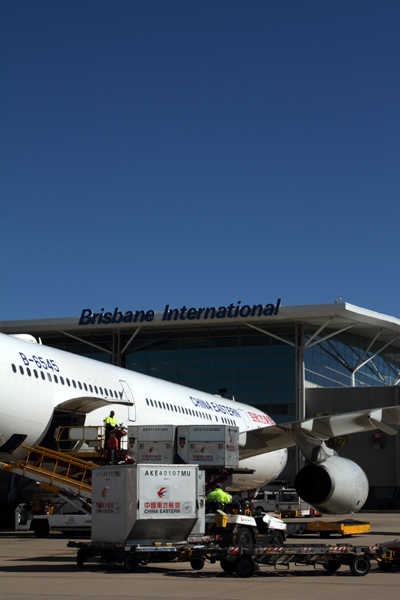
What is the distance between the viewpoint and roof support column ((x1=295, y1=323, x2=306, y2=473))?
4941 centimetres

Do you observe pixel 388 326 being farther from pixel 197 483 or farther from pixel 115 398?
pixel 197 483

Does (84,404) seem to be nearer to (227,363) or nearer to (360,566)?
(360,566)

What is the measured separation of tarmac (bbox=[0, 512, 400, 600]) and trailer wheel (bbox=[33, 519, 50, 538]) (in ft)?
15.2

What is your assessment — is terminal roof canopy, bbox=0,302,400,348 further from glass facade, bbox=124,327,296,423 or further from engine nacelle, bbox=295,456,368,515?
engine nacelle, bbox=295,456,368,515

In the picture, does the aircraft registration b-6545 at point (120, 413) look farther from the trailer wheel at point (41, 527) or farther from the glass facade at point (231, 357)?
the glass facade at point (231, 357)

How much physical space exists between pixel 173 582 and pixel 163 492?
1.75 m

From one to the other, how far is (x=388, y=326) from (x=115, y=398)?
36814 millimetres

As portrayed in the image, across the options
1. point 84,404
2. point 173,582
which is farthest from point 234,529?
point 84,404

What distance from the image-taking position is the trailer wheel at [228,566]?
10942 mm

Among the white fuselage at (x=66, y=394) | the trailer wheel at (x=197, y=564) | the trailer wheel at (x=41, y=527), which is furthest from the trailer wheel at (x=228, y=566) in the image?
the trailer wheel at (x=41, y=527)

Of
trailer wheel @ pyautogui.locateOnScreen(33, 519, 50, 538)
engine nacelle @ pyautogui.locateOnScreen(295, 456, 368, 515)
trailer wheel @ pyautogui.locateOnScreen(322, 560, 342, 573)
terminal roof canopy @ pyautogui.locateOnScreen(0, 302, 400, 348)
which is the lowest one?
trailer wheel @ pyautogui.locateOnScreen(33, 519, 50, 538)

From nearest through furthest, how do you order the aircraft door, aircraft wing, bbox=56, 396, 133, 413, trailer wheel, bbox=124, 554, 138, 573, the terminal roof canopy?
trailer wheel, bbox=124, 554, 138, 573 → aircraft wing, bbox=56, 396, 133, 413 → the aircraft door → the terminal roof canopy

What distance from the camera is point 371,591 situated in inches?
360

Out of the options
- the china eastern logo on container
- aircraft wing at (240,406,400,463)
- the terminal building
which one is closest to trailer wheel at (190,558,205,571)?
the china eastern logo on container
